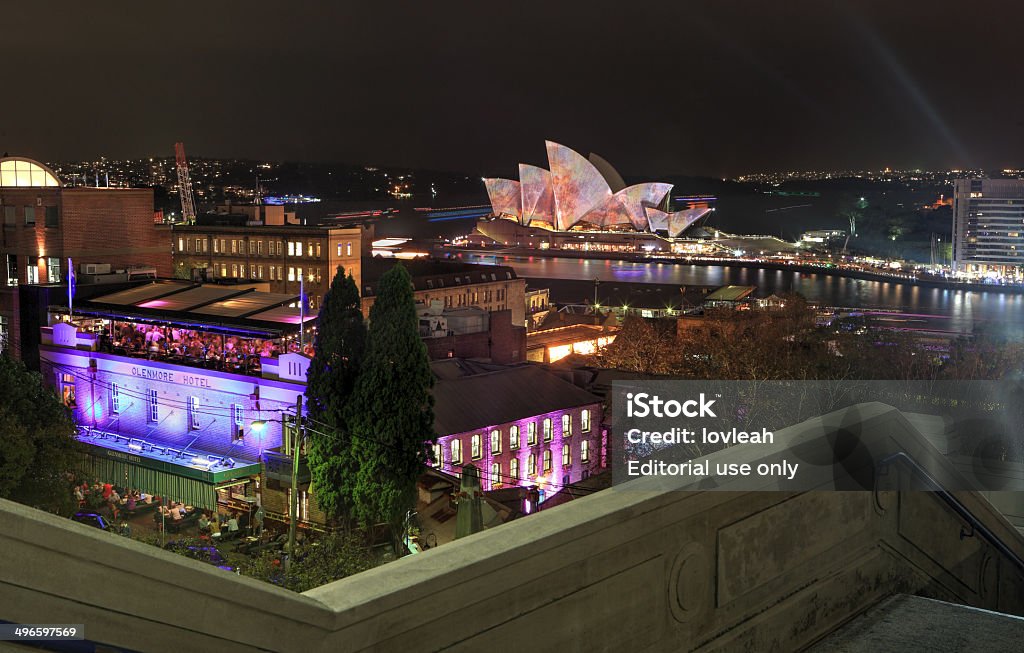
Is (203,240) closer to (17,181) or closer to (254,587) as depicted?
(17,181)

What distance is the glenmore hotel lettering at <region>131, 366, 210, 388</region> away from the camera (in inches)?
341

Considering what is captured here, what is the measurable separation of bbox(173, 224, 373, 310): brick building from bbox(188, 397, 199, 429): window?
1126 centimetres

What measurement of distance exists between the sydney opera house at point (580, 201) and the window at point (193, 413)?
4536 centimetres

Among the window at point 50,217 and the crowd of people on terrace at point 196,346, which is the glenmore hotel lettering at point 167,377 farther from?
the window at point 50,217

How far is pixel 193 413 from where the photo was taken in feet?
28.7

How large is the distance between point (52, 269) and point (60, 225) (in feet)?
2.13

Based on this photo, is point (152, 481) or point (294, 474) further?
point (152, 481)

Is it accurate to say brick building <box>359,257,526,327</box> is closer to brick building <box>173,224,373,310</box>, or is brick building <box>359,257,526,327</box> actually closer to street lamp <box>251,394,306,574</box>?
brick building <box>173,224,373,310</box>

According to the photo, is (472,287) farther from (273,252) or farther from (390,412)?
(390,412)

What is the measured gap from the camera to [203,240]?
23172 millimetres


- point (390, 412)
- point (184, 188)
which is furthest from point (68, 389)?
point (184, 188)

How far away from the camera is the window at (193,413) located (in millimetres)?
8742

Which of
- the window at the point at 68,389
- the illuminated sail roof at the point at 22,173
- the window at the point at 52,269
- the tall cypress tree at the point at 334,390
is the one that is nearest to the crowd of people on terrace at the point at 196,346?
the window at the point at 68,389

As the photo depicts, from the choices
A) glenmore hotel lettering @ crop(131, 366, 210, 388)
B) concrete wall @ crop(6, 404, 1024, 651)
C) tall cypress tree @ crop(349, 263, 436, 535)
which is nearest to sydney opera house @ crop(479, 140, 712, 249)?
glenmore hotel lettering @ crop(131, 366, 210, 388)
